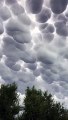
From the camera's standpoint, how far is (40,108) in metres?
56.7

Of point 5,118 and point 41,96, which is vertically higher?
point 41,96

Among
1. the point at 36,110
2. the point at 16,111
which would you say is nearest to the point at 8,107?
the point at 16,111

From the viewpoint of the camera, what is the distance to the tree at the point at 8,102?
186ft

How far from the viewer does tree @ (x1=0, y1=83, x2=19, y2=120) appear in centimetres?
5659

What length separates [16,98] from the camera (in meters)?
58.9

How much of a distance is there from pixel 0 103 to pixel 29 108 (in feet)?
21.5

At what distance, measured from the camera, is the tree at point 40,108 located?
56906 millimetres

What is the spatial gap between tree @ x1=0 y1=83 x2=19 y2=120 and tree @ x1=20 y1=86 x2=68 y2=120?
88.2 inches

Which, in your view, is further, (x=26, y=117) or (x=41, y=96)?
(x=41, y=96)

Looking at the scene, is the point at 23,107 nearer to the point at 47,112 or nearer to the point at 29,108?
the point at 29,108

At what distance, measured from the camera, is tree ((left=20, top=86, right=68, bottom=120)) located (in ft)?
187

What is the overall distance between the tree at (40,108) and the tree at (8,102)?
2.24 meters

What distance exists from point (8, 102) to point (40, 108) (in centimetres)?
724

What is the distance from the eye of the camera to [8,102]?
190 feet
